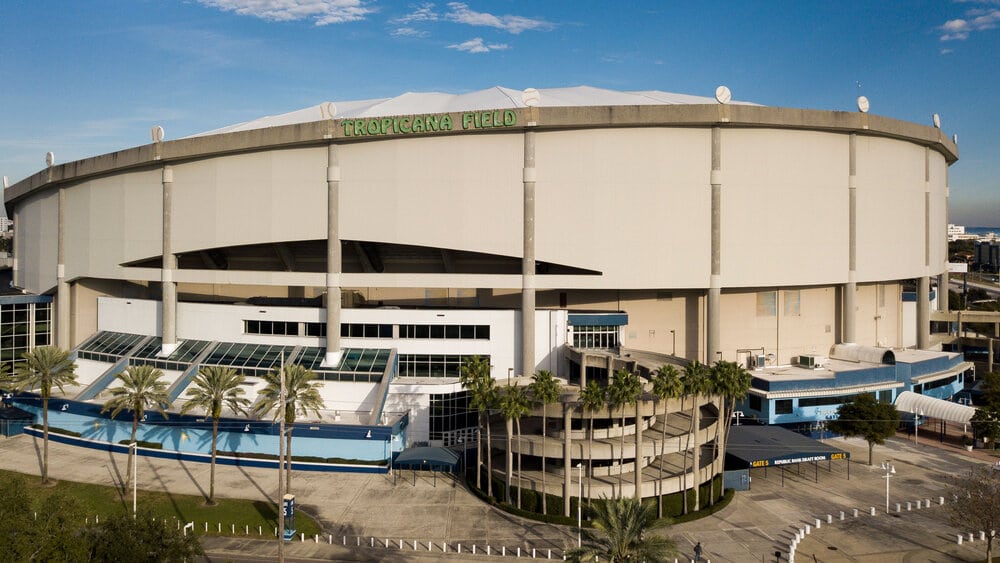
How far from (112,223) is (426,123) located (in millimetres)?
37490

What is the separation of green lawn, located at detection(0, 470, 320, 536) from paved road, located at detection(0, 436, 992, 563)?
A: 127 centimetres

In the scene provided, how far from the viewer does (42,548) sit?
24.8 metres

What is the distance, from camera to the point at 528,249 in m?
60.7

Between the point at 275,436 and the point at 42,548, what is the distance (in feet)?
91.3

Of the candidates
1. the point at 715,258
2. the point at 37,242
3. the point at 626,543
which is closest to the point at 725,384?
the point at 626,543

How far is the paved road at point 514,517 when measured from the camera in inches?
1484

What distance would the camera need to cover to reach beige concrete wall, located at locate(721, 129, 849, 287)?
63.3 metres

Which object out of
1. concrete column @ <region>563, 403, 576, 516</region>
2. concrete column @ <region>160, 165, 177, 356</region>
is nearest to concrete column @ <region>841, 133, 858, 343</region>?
concrete column @ <region>563, 403, 576, 516</region>

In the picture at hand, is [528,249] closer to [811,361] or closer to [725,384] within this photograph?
[725,384]

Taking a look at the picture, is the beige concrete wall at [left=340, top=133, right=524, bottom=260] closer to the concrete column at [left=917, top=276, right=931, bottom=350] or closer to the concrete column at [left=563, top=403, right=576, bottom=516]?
the concrete column at [left=563, top=403, right=576, bottom=516]

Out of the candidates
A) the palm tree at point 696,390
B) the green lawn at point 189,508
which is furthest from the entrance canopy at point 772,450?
the green lawn at point 189,508

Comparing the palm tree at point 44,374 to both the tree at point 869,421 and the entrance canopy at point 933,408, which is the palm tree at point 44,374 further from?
the entrance canopy at point 933,408

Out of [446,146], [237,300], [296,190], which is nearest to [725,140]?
[446,146]

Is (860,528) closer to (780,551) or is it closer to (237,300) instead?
(780,551)
